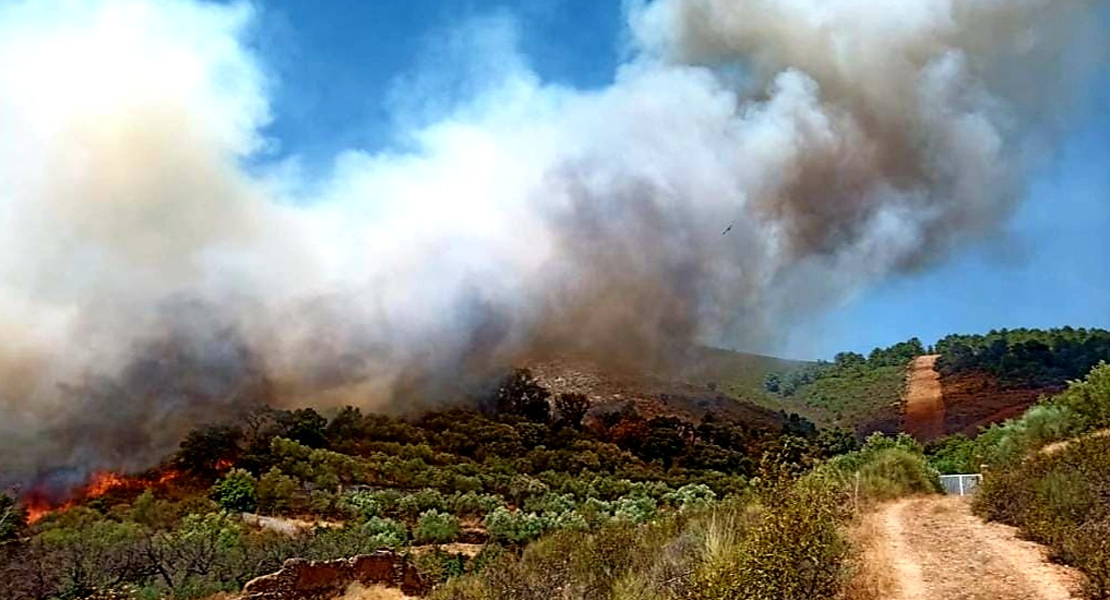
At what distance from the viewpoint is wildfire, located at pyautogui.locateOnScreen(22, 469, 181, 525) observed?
38.4 meters

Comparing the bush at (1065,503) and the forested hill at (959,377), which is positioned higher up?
the forested hill at (959,377)

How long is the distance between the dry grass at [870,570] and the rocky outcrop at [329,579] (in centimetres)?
1051

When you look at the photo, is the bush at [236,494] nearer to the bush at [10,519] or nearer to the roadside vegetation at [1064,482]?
the bush at [10,519]

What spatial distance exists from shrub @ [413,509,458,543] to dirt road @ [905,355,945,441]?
19.7 metres

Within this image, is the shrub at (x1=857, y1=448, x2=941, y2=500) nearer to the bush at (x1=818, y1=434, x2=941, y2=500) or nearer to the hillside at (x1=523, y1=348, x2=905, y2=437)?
the bush at (x1=818, y1=434, x2=941, y2=500)

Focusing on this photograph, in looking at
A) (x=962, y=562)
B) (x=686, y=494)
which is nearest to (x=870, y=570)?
(x=962, y=562)

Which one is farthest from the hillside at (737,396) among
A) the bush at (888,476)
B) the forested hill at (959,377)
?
the bush at (888,476)

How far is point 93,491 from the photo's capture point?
4159 centimetres

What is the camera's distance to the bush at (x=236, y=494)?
38.7m

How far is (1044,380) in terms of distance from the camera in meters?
48.9

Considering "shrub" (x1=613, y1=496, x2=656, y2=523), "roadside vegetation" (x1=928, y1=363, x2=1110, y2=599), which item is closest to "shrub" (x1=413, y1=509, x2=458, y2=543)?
"shrub" (x1=613, y1=496, x2=656, y2=523)

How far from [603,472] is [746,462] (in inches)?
333

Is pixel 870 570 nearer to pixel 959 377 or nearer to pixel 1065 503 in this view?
pixel 1065 503

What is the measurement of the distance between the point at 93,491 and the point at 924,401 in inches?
1869
